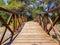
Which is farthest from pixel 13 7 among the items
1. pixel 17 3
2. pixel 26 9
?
pixel 26 9

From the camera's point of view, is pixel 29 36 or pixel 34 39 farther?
pixel 29 36

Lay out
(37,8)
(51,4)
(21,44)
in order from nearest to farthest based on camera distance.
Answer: (21,44)
(51,4)
(37,8)

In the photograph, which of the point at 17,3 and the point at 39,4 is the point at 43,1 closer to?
the point at 39,4

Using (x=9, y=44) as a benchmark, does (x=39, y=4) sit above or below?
below

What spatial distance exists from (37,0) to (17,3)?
160 inches

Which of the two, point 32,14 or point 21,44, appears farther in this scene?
point 32,14

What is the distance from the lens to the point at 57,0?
2208cm

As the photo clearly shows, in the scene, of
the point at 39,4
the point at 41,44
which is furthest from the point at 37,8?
the point at 41,44

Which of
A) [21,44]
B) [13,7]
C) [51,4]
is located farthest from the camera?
[51,4]

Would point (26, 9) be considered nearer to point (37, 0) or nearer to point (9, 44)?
point (37, 0)

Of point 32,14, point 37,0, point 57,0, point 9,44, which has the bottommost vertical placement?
point 32,14

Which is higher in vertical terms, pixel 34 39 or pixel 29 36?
pixel 34 39

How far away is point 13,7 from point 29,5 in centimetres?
502

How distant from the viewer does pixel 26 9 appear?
86.2ft
